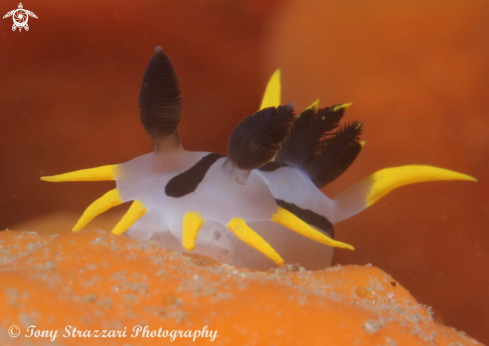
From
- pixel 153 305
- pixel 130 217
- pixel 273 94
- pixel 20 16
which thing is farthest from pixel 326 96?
pixel 153 305

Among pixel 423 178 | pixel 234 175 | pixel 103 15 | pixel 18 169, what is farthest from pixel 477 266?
pixel 18 169

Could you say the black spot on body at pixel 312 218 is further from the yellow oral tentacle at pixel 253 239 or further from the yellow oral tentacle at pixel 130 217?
the yellow oral tentacle at pixel 130 217

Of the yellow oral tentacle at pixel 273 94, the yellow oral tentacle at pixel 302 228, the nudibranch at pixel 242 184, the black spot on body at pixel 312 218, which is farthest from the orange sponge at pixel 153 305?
the yellow oral tentacle at pixel 273 94

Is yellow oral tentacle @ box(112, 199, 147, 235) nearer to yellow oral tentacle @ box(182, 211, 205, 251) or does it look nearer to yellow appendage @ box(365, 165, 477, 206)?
yellow oral tentacle @ box(182, 211, 205, 251)

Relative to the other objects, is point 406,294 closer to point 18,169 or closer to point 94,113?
point 94,113

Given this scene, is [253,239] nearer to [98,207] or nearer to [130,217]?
[130,217]
